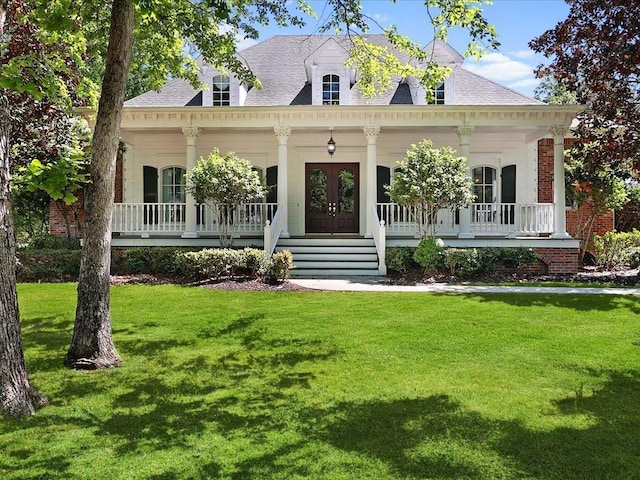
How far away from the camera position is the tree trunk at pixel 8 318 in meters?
4.17

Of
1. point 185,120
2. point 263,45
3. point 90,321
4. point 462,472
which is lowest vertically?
point 462,472

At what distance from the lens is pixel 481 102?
15039 mm

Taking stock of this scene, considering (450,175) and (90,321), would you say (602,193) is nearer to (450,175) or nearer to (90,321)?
(450,175)

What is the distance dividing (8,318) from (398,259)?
9631 millimetres

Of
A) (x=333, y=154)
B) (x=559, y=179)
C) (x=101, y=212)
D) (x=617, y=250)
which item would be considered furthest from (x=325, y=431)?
(x=617, y=250)

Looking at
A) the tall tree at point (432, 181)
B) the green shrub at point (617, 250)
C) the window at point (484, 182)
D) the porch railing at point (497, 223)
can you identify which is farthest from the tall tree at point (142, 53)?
the green shrub at point (617, 250)

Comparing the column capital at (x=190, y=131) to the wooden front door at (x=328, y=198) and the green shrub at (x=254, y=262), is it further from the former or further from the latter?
the green shrub at (x=254, y=262)

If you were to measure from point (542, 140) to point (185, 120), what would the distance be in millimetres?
11256

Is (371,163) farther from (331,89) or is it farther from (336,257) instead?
(336,257)

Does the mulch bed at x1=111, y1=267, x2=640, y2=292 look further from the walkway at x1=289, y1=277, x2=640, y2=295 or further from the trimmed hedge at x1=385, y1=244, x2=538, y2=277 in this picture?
the walkway at x1=289, y1=277, x2=640, y2=295

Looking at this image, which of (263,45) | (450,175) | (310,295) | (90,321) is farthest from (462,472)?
(263,45)

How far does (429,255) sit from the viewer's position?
40.3 feet

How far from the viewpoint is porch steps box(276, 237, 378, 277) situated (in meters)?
12.9

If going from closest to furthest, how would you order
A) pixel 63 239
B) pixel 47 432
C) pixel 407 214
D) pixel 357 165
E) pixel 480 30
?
pixel 47 432 → pixel 480 30 → pixel 63 239 → pixel 407 214 → pixel 357 165
